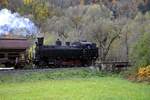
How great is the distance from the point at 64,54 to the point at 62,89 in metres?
13.9

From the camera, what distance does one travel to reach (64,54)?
35.5 metres

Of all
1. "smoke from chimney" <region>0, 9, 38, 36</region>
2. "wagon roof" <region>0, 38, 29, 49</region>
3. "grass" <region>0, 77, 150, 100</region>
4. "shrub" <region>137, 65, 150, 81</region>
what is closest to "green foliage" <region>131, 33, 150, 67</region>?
"shrub" <region>137, 65, 150, 81</region>

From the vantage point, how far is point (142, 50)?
29109mm

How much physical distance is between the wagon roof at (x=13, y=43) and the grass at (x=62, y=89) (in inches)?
196

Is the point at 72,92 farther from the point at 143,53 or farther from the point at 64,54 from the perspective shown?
the point at 64,54

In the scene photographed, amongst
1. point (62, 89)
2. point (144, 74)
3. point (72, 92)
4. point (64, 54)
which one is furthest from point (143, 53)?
point (72, 92)

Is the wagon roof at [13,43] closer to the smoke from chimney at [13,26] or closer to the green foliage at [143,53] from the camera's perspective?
the smoke from chimney at [13,26]

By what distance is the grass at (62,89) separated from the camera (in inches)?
718

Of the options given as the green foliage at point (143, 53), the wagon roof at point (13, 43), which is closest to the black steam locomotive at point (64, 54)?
the wagon roof at point (13, 43)

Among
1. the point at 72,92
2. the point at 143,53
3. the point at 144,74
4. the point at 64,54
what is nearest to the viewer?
the point at 72,92

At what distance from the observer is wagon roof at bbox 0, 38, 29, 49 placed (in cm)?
3222

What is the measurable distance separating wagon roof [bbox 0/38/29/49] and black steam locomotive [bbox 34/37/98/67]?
5.63 feet

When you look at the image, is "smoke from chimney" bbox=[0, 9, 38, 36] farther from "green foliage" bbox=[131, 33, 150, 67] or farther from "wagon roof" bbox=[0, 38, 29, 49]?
"green foliage" bbox=[131, 33, 150, 67]

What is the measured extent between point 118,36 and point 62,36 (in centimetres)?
1189
